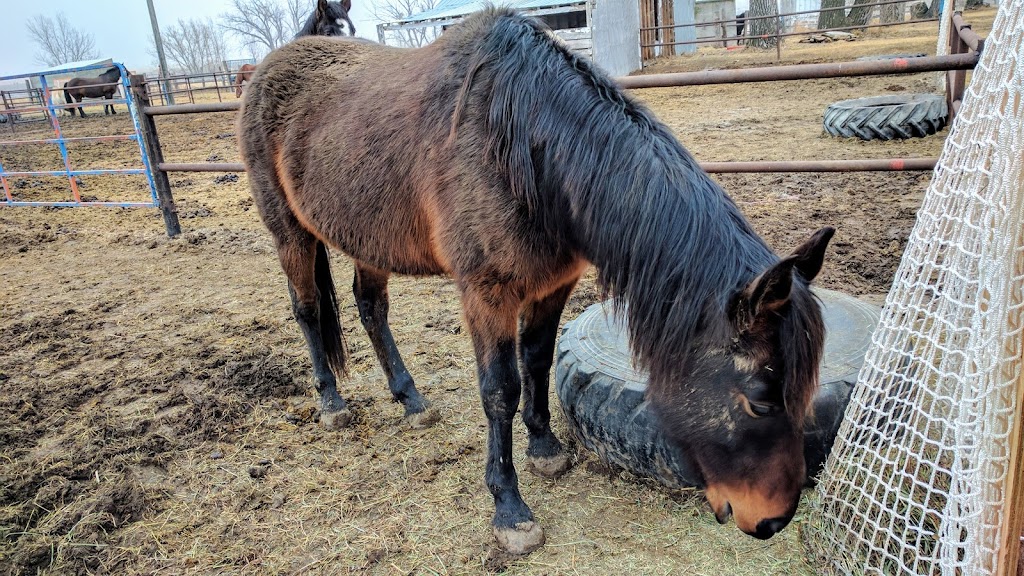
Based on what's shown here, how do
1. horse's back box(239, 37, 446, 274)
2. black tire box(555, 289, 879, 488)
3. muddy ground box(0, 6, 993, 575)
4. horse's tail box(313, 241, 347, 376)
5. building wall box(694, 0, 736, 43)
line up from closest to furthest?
black tire box(555, 289, 879, 488) → muddy ground box(0, 6, 993, 575) → horse's back box(239, 37, 446, 274) → horse's tail box(313, 241, 347, 376) → building wall box(694, 0, 736, 43)

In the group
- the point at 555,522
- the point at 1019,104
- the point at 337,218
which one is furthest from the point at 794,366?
the point at 337,218

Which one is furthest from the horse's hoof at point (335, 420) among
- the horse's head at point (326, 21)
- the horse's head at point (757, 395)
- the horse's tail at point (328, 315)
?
the horse's head at point (326, 21)

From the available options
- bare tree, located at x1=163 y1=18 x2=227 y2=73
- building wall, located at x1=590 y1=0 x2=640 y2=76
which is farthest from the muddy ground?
bare tree, located at x1=163 y1=18 x2=227 y2=73

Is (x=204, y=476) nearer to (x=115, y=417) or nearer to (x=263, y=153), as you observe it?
(x=115, y=417)

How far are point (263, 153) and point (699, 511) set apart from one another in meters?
2.74

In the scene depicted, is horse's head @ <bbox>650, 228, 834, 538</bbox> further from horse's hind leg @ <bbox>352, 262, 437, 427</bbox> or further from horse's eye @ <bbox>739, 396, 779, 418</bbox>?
horse's hind leg @ <bbox>352, 262, 437, 427</bbox>

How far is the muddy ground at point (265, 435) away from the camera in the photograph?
91.9 inches

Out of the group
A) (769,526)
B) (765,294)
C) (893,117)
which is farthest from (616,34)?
(769,526)

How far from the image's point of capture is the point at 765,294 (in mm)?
1459

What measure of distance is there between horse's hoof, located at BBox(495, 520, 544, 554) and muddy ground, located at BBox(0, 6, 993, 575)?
0.05 m

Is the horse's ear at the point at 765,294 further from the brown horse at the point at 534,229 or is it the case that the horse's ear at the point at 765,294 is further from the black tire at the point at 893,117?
the black tire at the point at 893,117

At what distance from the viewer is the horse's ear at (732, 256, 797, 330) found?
138 cm

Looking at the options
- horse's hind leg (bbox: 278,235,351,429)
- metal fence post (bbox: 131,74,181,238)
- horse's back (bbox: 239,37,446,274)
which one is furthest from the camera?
metal fence post (bbox: 131,74,181,238)

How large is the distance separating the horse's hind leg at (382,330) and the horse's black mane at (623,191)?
1.43 m
